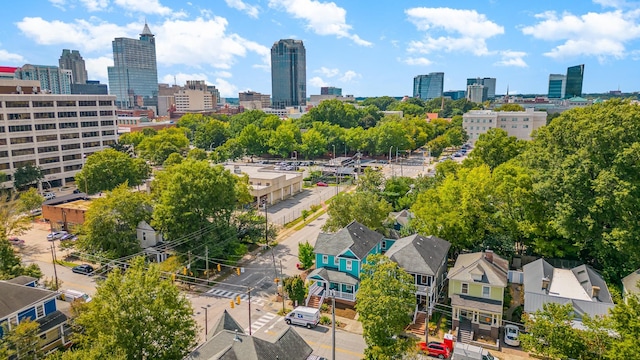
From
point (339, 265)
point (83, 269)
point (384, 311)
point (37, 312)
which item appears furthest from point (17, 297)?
point (384, 311)

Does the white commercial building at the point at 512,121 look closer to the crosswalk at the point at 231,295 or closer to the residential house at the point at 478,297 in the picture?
the residential house at the point at 478,297

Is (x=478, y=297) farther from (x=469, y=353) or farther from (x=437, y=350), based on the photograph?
(x=469, y=353)

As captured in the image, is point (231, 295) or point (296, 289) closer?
point (296, 289)

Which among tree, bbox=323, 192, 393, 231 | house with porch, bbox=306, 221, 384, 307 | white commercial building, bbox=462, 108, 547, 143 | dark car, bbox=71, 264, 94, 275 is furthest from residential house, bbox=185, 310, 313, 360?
white commercial building, bbox=462, 108, 547, 143

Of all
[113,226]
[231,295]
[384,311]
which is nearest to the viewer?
[384,311]

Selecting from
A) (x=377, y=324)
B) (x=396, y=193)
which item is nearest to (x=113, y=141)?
(x=396, y=193)

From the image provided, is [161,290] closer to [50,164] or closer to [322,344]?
[322,344]

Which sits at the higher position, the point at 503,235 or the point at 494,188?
the point at 494,188
